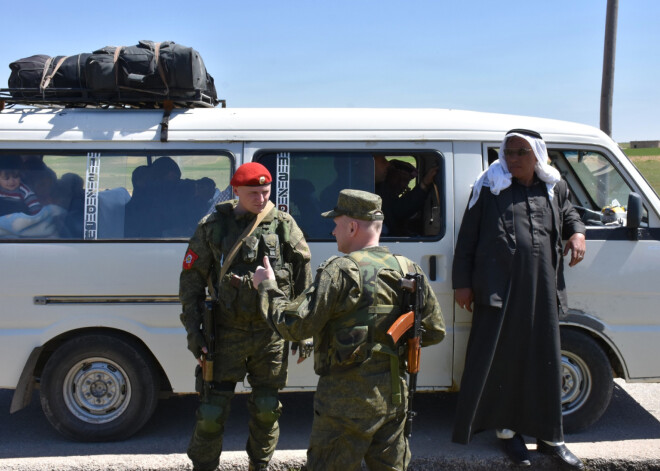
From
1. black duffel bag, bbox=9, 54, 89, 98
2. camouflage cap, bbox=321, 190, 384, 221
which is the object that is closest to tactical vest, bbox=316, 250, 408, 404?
camouflage cap, bbox=321, 190, 384, 221

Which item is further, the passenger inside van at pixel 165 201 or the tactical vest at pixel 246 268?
the passenger inside van at pixel 165 201

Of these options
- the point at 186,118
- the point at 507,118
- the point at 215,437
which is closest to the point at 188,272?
the point at 215,437

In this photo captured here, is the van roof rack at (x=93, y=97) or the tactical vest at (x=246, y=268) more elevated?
the van roof rack at (x=93, y=97)

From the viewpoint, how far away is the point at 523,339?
14.4 ft

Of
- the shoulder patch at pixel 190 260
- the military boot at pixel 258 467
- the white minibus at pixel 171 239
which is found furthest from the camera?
the white minibus at pixel 171 239

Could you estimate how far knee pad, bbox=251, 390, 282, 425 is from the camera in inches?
158

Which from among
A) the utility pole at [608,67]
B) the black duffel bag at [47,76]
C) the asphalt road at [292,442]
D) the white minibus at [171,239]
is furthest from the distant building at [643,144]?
the black duffel bag at [47,76]

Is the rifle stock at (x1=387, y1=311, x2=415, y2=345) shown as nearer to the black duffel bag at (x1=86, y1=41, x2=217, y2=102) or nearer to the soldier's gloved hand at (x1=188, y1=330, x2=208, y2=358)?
the soldier's gloved hand at (x1=188, y1=330, x2=208, y2=358)

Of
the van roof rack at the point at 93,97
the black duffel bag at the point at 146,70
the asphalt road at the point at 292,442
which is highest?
the black duffel bag at the point at 146,70

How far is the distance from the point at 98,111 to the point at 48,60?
1.67 ft

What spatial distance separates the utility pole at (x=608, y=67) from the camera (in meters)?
10.2

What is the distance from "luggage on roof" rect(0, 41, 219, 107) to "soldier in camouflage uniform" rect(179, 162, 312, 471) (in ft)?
3.73

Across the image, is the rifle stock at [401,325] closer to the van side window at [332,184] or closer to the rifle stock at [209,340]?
the rifle stock at [209,340]

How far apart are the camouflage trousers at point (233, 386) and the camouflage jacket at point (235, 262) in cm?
10
